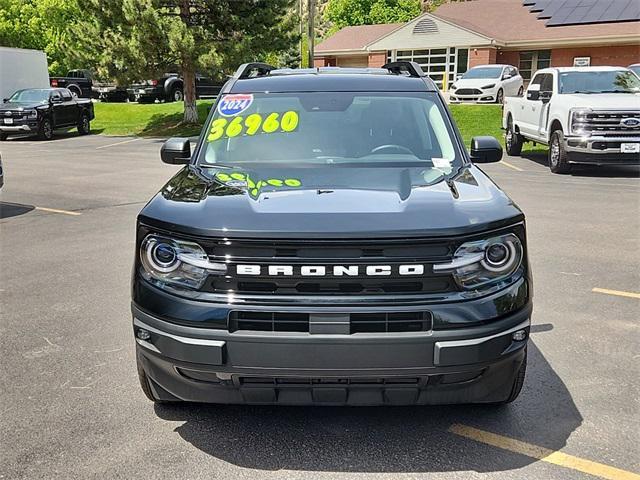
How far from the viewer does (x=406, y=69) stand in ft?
17.1

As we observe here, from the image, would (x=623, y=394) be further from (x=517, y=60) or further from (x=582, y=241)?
(x=517, y=60)

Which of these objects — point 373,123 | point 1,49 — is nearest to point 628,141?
point 373,123

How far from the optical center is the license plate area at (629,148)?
483 inches

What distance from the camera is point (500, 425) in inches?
136

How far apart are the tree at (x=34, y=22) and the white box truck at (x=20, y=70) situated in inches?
701

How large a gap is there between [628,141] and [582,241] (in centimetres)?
572

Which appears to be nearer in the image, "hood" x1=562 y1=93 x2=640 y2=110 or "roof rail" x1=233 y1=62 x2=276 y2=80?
"roof rail" x1=233 y1=62 x2=276 y2=80

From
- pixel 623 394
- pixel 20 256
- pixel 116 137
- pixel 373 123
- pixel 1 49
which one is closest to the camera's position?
pixel 623 394

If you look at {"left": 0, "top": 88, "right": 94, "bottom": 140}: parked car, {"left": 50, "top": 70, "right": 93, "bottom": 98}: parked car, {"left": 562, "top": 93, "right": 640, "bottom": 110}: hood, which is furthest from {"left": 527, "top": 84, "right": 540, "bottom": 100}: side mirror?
{"left": 50, "top": 70, "right": 93, "bottom": 98}: parked car

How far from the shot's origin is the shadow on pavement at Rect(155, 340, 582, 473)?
311 centimetres

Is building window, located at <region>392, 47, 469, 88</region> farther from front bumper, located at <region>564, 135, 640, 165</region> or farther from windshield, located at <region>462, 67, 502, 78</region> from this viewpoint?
front bumper, located at <region>564, 135, 640, 165</region>

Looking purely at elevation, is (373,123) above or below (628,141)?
above

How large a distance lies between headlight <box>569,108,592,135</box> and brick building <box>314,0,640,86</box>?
24.5m

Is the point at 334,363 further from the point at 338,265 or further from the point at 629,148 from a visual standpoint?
the point at 629,148
